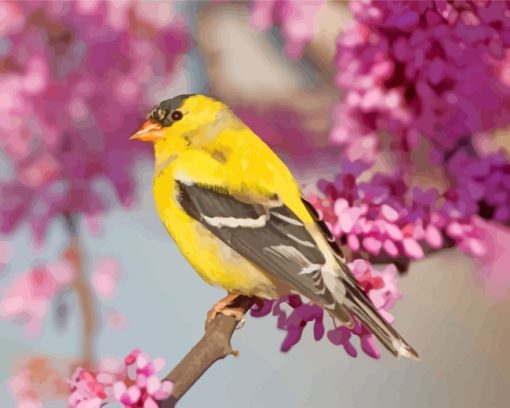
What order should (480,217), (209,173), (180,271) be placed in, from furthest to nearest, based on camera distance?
(480,217), (180,271), (209,173)

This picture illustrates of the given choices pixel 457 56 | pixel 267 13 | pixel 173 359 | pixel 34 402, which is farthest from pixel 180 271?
pixel 457 56

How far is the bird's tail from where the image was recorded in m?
1.09

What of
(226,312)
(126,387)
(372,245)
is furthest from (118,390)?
(372,245)

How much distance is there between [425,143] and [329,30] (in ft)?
0.81

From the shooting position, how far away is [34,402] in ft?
4.06

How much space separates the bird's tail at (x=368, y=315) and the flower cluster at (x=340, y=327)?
77mm

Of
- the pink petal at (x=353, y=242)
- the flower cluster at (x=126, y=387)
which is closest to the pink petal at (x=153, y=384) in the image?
the flower cluster at (x=126, y=387)

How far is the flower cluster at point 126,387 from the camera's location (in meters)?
0.99

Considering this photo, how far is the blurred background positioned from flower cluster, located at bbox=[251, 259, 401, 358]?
3 centimetres

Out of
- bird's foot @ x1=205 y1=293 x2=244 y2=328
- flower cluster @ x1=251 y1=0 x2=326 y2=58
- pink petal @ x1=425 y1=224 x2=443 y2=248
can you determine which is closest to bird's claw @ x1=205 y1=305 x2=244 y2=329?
bird's foot @ x1=205 y1=293 x2=244 y2=328

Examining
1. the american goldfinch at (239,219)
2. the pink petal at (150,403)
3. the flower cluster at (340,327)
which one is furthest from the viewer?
the flower cluster at (340,327)

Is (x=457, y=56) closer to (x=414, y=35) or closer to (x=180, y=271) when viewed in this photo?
(x=414, y=35)

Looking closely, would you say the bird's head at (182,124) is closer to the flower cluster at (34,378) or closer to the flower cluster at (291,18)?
the flower cluster at (291,18)

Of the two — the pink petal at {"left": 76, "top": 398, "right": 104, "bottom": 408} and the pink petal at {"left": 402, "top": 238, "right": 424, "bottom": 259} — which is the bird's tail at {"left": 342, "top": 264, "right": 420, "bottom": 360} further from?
the pink petal at {"left": 76, "top": 398, "right": 104, "bottom": 408}
